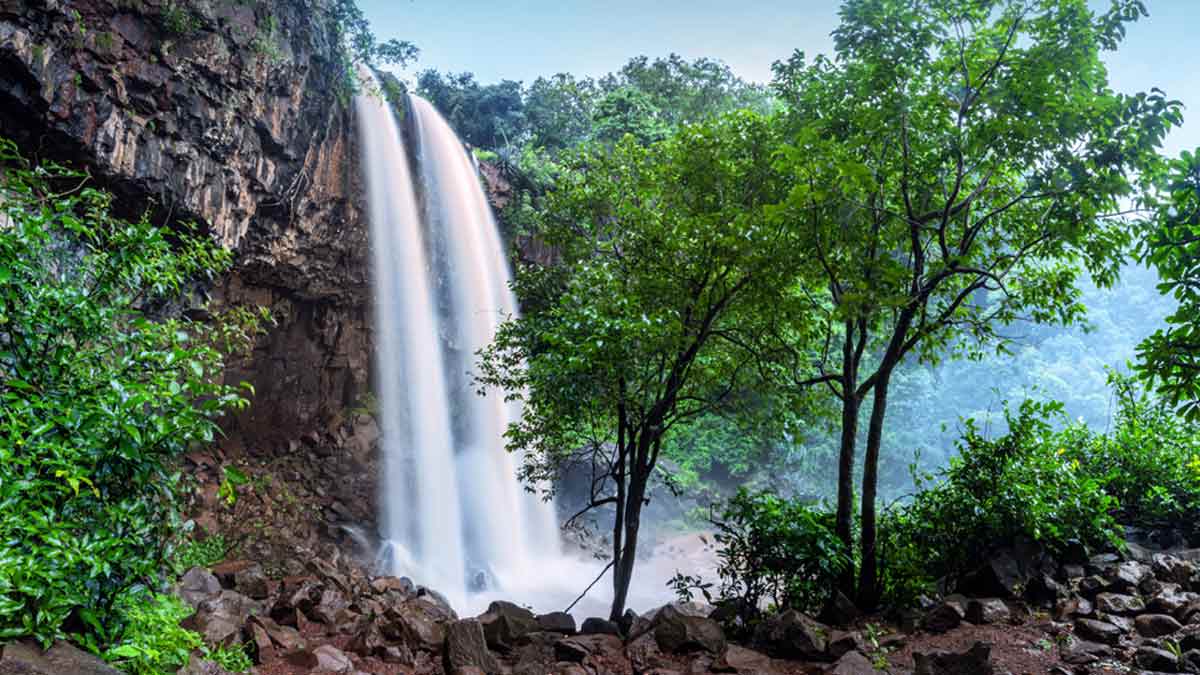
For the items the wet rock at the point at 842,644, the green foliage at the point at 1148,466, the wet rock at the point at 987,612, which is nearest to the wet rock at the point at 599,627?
the wet rock at the point at 842,644

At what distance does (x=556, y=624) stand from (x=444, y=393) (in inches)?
417

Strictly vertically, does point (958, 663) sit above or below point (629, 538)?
below

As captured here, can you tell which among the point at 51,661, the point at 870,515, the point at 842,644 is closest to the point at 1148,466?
the point at 870,515

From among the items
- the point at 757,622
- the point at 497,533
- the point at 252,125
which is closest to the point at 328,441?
the point at 497,533

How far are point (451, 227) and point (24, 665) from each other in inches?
555

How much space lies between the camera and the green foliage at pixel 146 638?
2.86m

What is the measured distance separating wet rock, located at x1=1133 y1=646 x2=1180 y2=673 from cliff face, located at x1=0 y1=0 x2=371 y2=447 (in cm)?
1114

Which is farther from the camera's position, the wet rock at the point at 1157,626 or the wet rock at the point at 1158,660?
the wet rock at the point at 1157,626

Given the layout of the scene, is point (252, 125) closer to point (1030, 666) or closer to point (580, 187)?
point (580, 187)

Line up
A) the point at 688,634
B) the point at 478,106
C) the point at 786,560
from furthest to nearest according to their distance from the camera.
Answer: the point at 478,106
the point at 786,560
the point at 688,634

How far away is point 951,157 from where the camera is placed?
20.5ft

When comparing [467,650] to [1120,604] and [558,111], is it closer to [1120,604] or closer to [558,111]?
[1120,604]

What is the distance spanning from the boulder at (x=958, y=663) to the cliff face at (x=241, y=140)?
1002 centimetres

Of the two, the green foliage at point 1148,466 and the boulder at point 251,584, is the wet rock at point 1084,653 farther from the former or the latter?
the boulder at point 251,584
